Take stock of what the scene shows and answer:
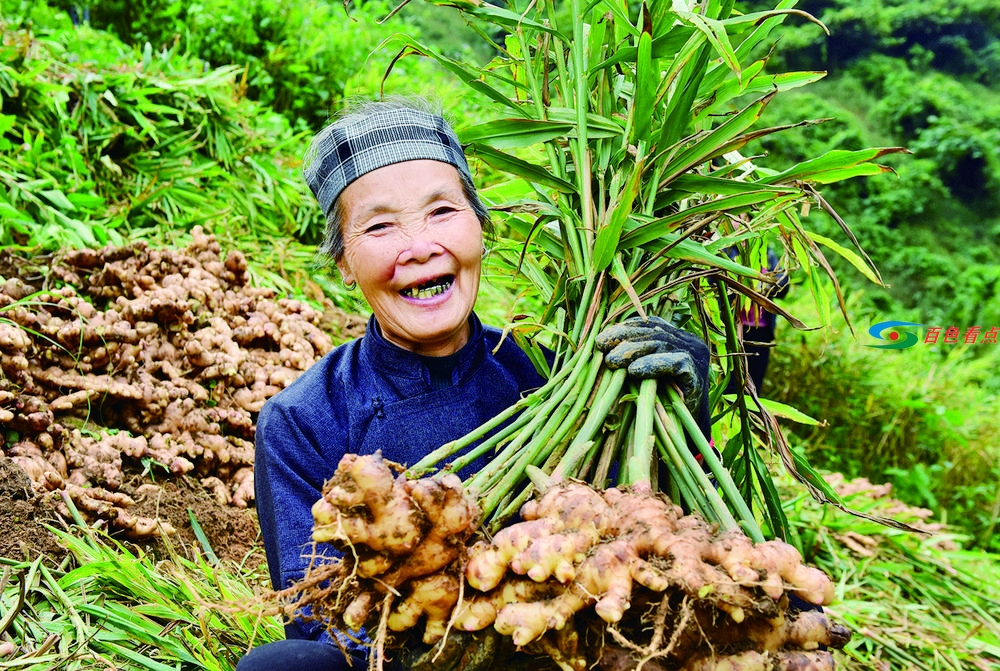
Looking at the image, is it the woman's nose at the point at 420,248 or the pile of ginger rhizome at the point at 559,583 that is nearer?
the pile of ginger rhizome at the point at 559,583

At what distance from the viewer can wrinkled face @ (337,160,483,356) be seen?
137 cm

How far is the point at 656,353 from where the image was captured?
1208 millimetres

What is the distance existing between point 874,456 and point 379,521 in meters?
4.05

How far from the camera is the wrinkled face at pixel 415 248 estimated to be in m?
1.37

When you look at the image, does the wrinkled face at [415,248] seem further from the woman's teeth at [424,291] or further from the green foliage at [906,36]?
the green foliage at [906,36]

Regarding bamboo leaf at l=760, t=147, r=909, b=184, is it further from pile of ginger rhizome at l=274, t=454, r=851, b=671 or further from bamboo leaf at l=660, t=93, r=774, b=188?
pile of ginger rhizome at l=274, t=454, r=851, b=671

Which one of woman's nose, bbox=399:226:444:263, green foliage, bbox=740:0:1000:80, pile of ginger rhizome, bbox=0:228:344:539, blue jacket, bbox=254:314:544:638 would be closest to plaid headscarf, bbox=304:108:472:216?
woman's nose, bbox=399:226:444:263

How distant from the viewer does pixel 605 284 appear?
4.45 ft

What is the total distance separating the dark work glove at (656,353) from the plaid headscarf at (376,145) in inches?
19.0

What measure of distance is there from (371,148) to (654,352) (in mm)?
616

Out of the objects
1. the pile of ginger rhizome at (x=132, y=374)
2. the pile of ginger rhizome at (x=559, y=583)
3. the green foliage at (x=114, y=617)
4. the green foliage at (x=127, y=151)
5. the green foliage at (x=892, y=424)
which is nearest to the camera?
the pile of ginger rhizome at (x=559, y=583)

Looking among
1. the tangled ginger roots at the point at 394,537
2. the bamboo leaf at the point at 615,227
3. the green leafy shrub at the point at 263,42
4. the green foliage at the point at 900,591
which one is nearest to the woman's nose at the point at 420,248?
the bamboo leaf at the point at 615,227

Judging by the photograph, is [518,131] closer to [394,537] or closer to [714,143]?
[714,143]

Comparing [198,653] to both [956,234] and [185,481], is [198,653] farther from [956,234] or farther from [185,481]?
[956,234]
